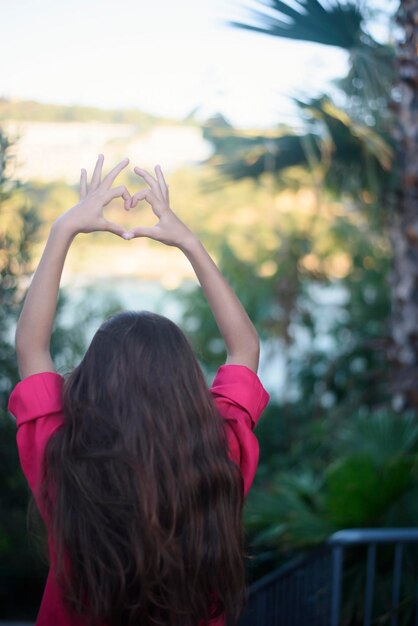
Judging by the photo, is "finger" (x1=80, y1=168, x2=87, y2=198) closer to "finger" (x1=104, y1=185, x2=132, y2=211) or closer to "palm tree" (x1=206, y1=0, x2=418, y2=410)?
"finger" (x1=104, y1=185, x2=132, y2=211)

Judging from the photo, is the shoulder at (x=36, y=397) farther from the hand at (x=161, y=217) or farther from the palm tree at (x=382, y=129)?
the palm tree at (x=382, y=129)

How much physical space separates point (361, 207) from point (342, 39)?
2.21 m

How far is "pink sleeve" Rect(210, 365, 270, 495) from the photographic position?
1458 mm

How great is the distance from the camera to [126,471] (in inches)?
49.6

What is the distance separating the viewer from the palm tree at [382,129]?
444 cm

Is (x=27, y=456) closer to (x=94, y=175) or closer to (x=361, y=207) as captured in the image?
(x=94, y=175)

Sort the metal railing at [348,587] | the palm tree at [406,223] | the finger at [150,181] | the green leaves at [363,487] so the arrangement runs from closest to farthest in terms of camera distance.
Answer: the finger at [150,181] < the metal railing at [348,587] < the green leaves at [363,487] < the palm tree at [406,223]

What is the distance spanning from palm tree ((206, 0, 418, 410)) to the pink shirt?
3.15 meters

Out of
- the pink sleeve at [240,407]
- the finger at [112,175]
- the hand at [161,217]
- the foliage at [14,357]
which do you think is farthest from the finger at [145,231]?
the foliage at [14,357]

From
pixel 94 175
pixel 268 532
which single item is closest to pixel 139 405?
pixel 94 175

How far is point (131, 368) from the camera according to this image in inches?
51.0

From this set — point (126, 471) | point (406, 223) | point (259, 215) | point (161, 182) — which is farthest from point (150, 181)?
point (259, 215)

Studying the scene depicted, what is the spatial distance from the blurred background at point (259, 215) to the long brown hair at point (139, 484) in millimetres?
524

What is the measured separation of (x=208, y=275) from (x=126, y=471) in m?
0.44
